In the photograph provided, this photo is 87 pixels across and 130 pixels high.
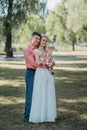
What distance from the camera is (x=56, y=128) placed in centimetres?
829

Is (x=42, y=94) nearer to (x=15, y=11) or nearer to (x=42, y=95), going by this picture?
(x=42, y=95)

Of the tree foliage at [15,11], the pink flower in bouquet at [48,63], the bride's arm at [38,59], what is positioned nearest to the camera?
the bride's arm at [38,59]

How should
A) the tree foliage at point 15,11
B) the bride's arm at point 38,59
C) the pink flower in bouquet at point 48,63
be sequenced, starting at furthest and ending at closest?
the tree foliage at point 15,11 < the pink flower in bouquet at point 48,63 < the bride's arm at point 38,59

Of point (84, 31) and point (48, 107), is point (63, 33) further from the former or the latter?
point (48, 107)

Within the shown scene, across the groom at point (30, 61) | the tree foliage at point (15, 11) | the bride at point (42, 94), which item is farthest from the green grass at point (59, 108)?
the tree foliage at point (15, 11)

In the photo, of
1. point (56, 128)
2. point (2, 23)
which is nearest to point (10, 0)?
point (2, 23)

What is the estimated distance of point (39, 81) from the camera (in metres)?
8.48

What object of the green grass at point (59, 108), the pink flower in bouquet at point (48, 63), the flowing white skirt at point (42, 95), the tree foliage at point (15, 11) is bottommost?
the green grass at point (59, 108)

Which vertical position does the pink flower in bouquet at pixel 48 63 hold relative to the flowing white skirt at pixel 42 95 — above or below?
above

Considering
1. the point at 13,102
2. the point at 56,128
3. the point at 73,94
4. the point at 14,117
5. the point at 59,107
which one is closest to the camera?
the point at 56,128

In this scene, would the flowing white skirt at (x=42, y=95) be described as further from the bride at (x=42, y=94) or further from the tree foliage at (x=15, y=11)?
the tree foliage at (x=15, y=11)

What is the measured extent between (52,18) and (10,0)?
38.7 metres

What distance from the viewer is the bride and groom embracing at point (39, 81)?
8.45m

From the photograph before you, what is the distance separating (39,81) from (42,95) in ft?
1.01
